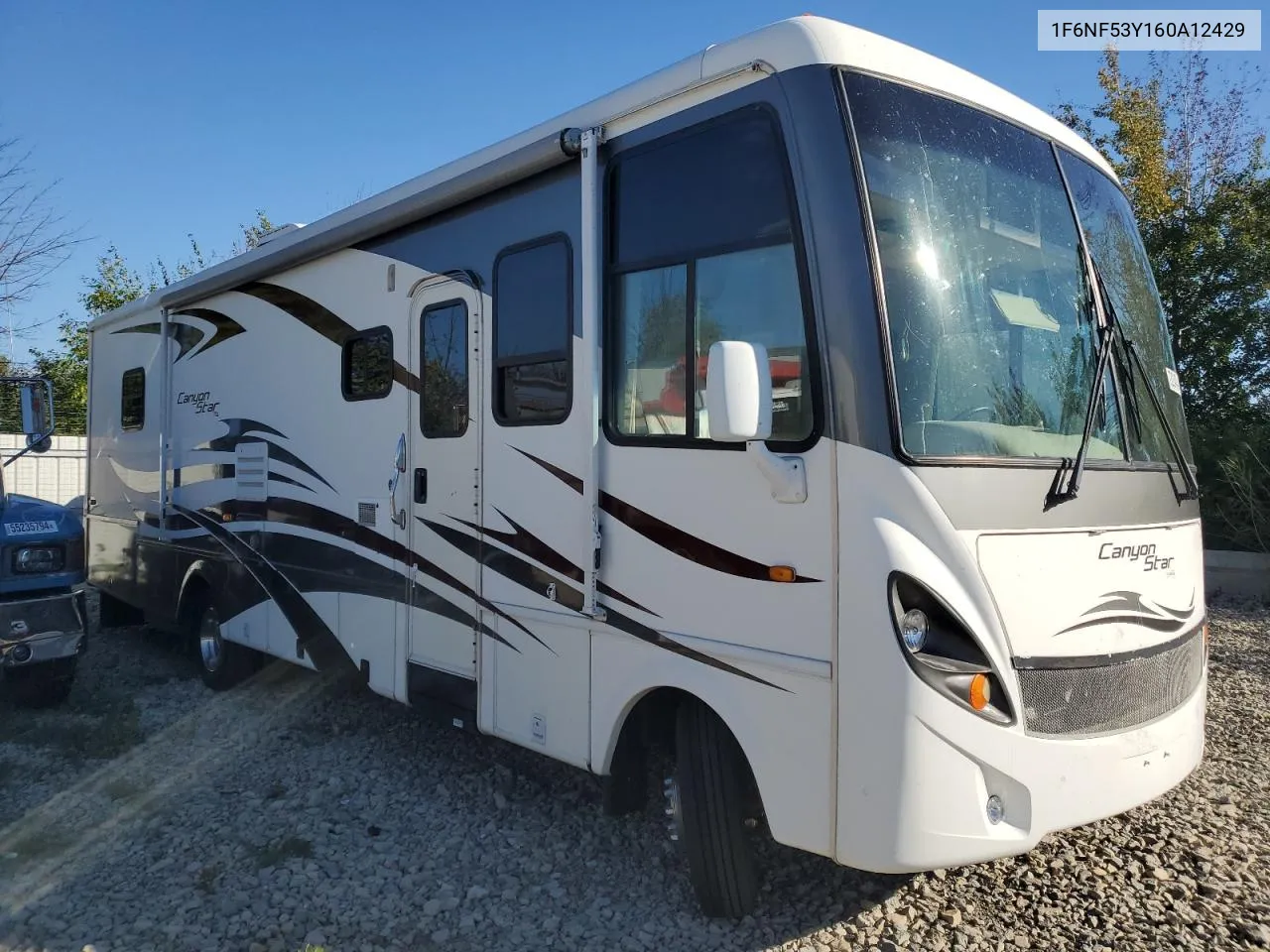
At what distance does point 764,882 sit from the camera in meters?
3.87

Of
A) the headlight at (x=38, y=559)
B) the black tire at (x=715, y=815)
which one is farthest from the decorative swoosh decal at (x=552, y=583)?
the headlight at (x=38, y=559)

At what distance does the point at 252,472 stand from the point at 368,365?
5.18 feet

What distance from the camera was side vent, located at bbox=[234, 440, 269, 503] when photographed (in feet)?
20.7

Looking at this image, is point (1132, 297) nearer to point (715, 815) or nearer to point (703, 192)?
point (703, 192)

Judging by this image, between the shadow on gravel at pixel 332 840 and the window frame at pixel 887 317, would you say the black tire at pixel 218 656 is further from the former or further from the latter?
the window frame at pixel 887 317

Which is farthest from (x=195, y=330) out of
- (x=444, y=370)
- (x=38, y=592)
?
(x=444, y=370)

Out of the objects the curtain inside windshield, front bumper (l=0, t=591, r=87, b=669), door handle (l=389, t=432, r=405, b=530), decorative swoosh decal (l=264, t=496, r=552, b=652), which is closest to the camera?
the curtain inside windshield

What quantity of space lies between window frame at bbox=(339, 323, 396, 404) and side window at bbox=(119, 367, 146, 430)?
131 inches

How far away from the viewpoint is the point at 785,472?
123 inches

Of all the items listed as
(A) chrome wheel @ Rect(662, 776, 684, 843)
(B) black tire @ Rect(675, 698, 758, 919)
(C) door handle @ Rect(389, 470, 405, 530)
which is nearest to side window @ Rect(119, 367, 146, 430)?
(C) door handle @ Rect(389, 470, 405, 530)

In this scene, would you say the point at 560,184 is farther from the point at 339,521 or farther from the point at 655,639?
the point at 339,521

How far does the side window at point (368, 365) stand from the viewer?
522cm

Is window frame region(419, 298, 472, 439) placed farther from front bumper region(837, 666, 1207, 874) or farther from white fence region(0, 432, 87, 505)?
white fence region(0, 432, 87, 505)

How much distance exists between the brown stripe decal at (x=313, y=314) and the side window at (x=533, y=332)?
2.41ft
